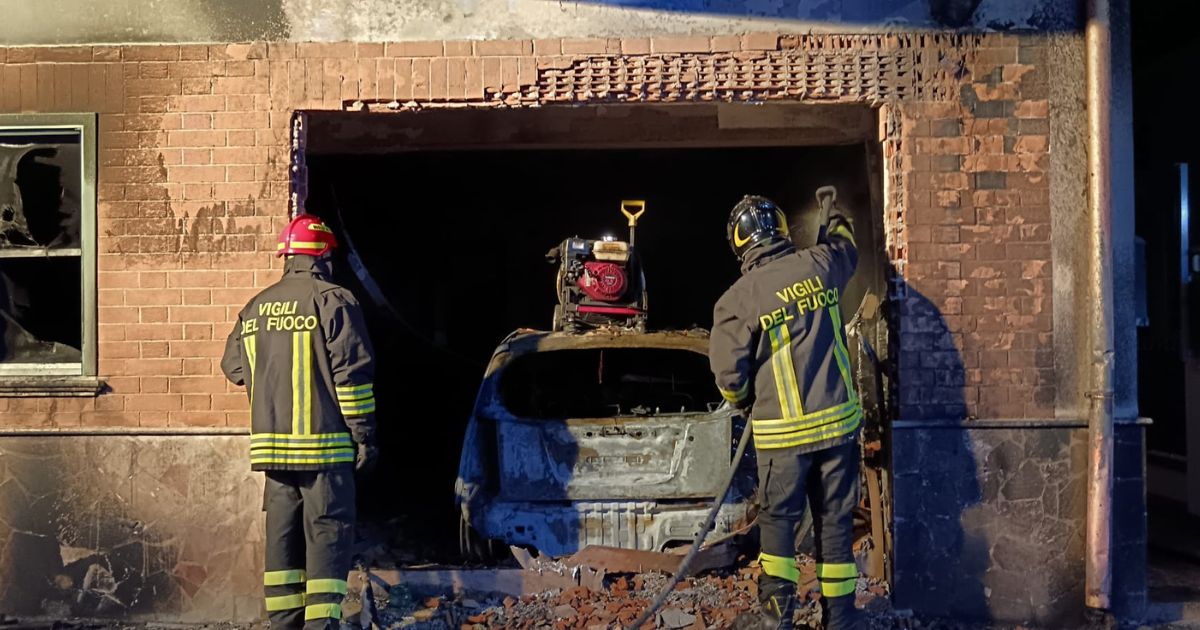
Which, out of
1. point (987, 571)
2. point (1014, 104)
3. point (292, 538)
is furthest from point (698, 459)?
point (1014, 104)

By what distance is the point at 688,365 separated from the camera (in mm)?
5508

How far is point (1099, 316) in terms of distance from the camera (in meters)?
4.66

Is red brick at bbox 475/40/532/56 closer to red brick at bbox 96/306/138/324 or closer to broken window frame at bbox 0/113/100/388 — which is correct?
broken window frame at bbox 0/113/100/388

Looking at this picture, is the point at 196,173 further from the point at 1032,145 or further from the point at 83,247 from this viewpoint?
the point at 1032,145

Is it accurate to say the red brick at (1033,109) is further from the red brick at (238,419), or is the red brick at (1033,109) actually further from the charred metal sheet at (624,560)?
the red brick at (238,419)

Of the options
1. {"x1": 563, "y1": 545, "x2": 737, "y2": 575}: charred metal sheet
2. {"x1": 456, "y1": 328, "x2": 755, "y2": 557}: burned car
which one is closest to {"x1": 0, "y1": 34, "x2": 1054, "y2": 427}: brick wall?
{"x1": 456, "y1": 328, "x2": 755, "y2": 557}: burned car

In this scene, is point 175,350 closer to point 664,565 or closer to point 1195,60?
point 664,565

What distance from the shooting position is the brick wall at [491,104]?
4.78 metres

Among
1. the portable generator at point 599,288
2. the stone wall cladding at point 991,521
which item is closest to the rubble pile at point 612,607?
the stone wall cladding at point 991,521

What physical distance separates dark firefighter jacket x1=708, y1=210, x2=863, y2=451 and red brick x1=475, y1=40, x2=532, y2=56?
1.78 meters

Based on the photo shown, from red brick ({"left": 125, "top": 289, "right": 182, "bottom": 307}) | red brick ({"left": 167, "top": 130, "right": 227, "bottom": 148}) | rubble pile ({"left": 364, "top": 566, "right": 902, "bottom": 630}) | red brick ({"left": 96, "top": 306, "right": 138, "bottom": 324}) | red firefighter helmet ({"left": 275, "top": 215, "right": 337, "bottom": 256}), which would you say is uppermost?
red brick ({"left": 167, "top": 130, "right": 227, "bottom": 148})

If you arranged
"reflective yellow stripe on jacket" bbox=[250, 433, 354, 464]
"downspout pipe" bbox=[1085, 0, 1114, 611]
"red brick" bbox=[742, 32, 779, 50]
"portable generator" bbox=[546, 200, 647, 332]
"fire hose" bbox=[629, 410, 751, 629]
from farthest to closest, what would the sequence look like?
1. "portable generator" bbox=[546, 200, 647, 332]
2. "red brick" bbox=[742, 32, 779, 50]
3. "downspout pipe" bbox=[1085, 0, 1114, 611]
4. "fire hose" bbox=[629, 410, 751, 629]
5. "reflective yellow stripe on jacket" bbox=[250, 433, 354, 464]

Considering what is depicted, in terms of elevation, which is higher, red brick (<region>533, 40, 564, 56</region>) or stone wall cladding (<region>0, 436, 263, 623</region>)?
red brick (<region>533, 40, 564, 56</region>)

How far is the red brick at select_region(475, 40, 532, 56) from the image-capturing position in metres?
4.90
